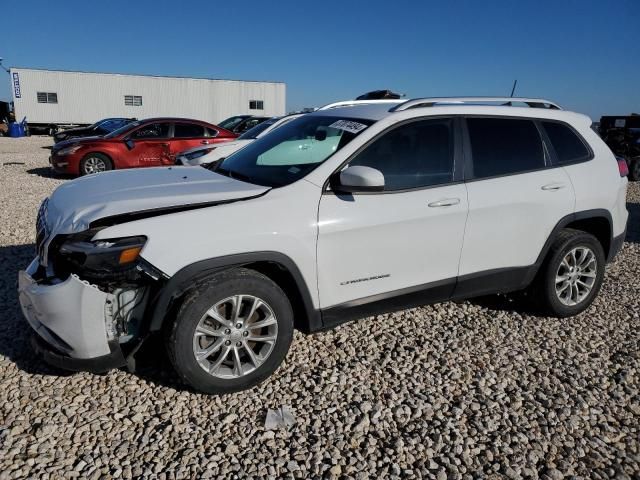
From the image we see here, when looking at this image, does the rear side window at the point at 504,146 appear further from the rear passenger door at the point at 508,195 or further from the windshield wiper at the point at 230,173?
the windshield wiper at the point at 230,173

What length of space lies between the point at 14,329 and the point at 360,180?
2907 mm

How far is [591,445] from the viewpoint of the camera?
2607 millimetres

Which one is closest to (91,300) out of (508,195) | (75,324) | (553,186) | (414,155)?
(75,324)

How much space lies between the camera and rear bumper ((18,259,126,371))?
2.53 metres

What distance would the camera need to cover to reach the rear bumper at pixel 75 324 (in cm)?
253

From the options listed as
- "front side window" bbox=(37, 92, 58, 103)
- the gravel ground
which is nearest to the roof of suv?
the gravel ground

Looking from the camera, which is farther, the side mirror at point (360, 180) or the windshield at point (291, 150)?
the windshield at point (291, 150)

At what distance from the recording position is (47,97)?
28844 millimetres

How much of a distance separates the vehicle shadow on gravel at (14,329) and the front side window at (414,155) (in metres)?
2.49

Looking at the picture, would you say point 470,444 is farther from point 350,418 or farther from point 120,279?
point 120,279

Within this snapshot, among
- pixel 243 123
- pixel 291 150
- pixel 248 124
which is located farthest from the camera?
pixel 248 124

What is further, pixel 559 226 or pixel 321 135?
pixel 559 226

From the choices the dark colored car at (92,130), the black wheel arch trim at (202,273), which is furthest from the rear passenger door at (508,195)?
the dark colored car at (92,130)

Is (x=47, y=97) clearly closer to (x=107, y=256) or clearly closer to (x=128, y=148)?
(x=128, y=148)
